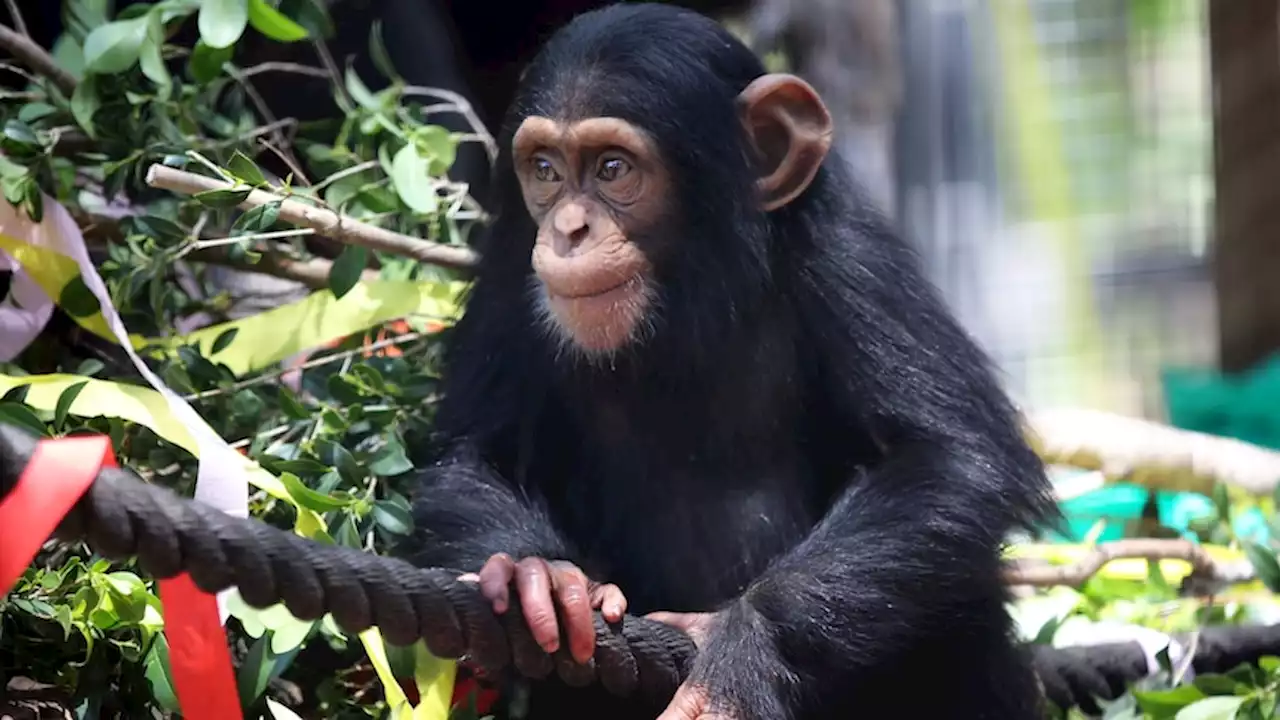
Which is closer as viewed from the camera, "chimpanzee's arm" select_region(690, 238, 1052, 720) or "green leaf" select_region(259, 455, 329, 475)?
"chimpanzee's arm" select_region(690, 238, 1052, 720)

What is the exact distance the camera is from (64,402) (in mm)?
1644

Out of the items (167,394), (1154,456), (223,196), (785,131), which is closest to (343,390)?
(167,394)

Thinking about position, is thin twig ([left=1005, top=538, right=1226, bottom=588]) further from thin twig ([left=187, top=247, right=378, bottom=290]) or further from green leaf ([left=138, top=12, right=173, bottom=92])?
green leaf ([left=138, top=12, right=173, bottom=92])

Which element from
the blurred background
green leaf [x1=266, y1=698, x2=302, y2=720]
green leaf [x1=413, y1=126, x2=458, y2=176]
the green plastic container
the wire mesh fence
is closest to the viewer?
green leaf [x1=266, y1=698, x2=302, y2=720]

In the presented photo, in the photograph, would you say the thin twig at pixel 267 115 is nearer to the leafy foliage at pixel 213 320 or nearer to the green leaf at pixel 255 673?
the leafy foliage at pixel 213 320

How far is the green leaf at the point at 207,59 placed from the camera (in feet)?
6.75

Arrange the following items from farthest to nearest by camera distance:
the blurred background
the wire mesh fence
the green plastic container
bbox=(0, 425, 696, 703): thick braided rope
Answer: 1. the wire mesh fence
2. the blurred background
3. the green plastic container
4. bbox=(0, 425, 696, 703): thick braided rope

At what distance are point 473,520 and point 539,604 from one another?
1.35 feet

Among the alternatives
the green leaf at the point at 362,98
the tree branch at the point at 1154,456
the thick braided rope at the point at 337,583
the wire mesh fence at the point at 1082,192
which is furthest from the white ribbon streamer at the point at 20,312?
the wire mesh fence at the point at 1082,192

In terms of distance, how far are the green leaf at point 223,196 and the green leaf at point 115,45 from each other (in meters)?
0.37

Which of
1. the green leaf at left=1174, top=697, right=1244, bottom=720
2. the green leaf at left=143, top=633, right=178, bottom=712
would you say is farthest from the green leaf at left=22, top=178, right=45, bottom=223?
the green leaf at left=1174, top=697, right=1244, bottom=720

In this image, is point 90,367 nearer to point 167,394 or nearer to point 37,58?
point 167,394

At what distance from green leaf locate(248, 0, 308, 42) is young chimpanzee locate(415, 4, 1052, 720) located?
332 millimetres

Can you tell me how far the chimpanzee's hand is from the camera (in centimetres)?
145
